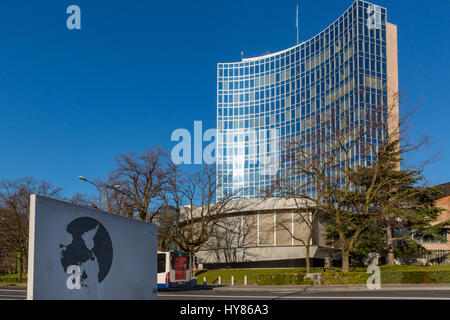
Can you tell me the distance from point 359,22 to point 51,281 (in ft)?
264

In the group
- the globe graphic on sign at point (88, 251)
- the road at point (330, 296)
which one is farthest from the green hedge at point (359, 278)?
the globe graphic on sign at point (88, 251)

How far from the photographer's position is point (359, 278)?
31.7 meters

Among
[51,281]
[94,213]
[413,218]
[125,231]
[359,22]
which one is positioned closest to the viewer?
[51,281]

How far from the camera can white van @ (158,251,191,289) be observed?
102ft

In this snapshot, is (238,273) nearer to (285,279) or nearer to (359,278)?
(285,279)

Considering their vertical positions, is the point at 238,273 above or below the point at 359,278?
below

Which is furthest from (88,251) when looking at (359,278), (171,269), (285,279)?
(359,278)

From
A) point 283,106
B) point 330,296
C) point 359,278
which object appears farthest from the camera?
point 283,106

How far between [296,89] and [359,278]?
69785 millimetres

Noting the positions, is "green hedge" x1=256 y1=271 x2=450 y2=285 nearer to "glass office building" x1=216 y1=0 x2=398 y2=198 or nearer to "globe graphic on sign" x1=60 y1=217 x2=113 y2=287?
"globe graphic on sign" x1=60 y1=217 x2=113 y2=287
